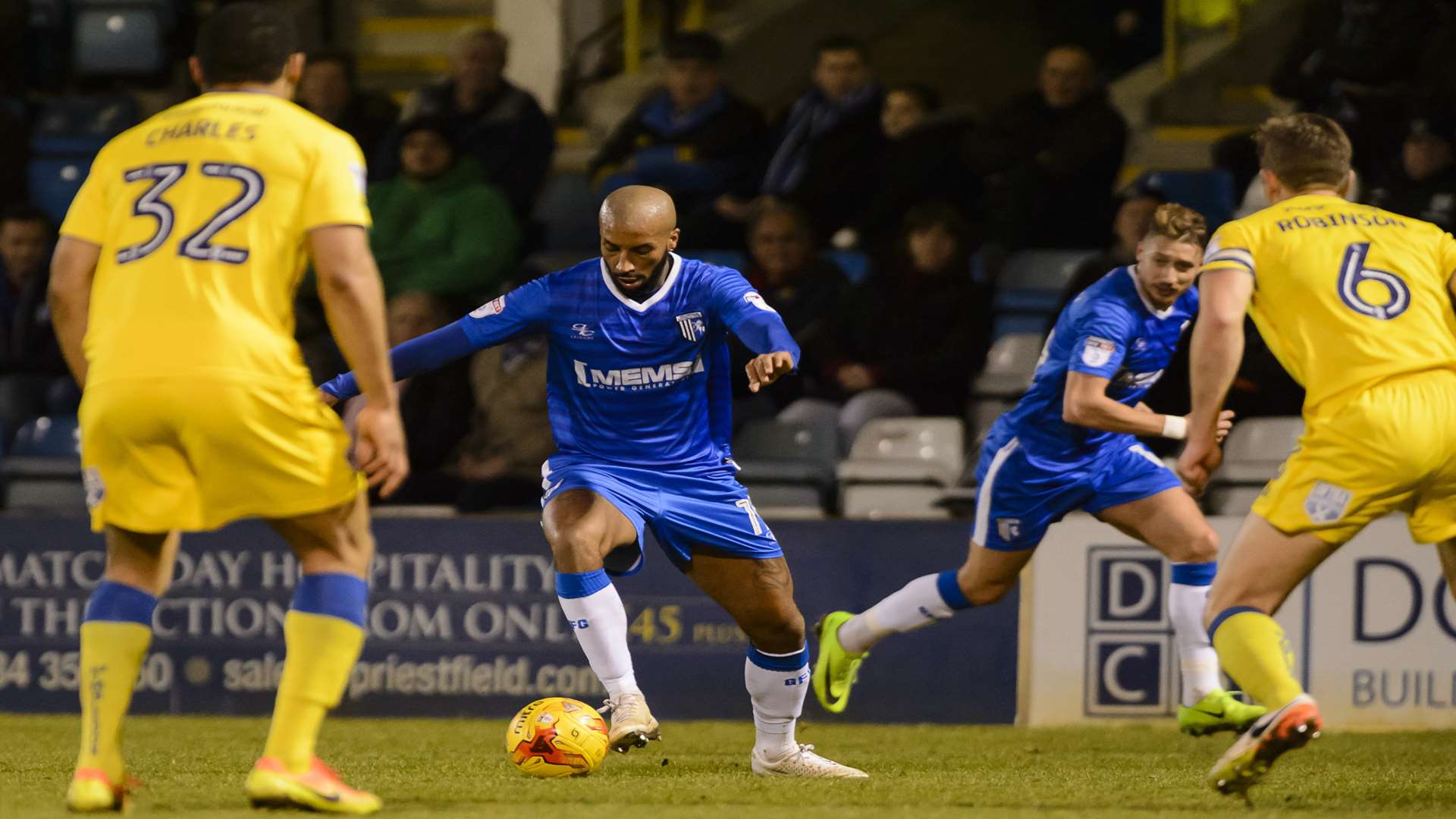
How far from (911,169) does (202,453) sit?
6767mm

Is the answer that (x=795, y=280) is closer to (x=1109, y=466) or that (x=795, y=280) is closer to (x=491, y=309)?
(x=1109, y=466)

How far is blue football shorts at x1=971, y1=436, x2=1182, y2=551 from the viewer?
281 inches

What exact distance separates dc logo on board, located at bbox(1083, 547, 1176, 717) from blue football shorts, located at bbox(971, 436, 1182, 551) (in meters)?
1.40

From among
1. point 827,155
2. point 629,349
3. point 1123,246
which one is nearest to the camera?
point 629,349

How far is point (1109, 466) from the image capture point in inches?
281

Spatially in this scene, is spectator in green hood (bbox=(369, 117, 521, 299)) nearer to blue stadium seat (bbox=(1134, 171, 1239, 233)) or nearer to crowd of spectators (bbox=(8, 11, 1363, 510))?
crowd of spectators (bbox=(8, 11, 1363, 510))

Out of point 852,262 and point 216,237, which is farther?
point 852,262

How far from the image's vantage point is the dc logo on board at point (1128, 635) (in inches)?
Answer: 337

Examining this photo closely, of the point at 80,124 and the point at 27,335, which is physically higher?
the point at 80,124

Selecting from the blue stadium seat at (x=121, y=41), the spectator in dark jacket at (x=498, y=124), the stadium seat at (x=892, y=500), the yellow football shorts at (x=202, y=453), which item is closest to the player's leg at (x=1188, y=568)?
the stadium seat at (x=892, y=500)

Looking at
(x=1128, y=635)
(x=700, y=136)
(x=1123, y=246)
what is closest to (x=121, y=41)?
(x=700, y=136)

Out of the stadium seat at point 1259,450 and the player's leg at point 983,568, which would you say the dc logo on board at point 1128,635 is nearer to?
the stadium seat at point 1259,450

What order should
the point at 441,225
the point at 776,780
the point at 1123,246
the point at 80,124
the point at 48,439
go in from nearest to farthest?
the point at 776,780 < the point at 1123,246 < the point at 48,439 < the point at 441,225 < the point at 80,124

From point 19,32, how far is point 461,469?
548 cm
